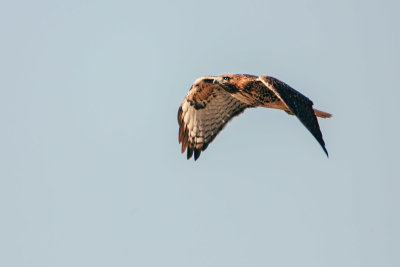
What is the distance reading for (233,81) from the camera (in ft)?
47.9

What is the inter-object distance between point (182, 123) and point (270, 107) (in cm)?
199

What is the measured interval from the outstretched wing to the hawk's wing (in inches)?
83.4

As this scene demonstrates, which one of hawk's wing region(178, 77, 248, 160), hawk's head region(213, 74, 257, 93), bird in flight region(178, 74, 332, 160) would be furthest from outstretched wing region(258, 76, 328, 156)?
hawk's wing region(178, 77, 248, 160)

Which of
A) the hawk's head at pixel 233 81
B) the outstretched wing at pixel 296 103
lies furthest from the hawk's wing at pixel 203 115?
the outstretched wing at pixel 296 103

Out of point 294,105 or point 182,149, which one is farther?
point 182,149

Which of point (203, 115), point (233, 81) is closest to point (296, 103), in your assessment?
point (233, 81)

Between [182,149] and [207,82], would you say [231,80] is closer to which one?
[207,82]

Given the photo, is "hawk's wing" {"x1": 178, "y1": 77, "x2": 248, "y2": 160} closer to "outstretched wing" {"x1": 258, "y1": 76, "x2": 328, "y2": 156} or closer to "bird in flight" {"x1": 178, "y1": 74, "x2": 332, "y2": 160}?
"bird in flight" {"x1": 178, "y1": 74, "x2": 332, "y2": 160}

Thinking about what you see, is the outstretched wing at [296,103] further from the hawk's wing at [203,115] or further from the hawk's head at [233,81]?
the hawk's wing at [203,115]

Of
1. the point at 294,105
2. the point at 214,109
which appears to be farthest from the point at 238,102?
the point at 294,105

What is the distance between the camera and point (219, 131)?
16.0 metres

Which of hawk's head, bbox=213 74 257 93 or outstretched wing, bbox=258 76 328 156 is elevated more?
hawk's head, bbox=213 74 257 93

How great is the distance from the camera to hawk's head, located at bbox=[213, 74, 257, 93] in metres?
14.5

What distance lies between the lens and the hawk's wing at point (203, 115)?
15.6 m
